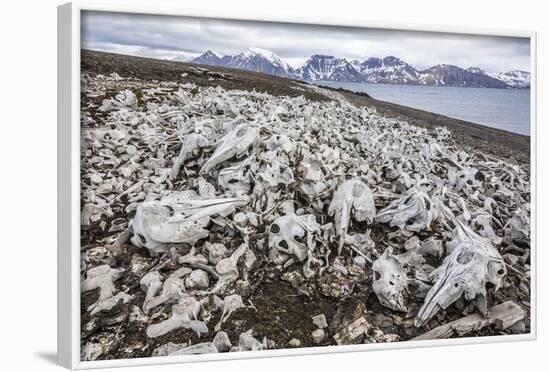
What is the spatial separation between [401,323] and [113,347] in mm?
1666

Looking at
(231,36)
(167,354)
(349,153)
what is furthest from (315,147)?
(167,354)

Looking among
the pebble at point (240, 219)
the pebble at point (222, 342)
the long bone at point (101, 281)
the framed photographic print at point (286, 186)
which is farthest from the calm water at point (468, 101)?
the long bone at point (101, 281)

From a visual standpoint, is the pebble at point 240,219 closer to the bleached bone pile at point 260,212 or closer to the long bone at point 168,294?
the bleached bone pile at point 260,212

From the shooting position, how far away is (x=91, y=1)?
13.1ft

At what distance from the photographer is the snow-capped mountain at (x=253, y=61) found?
14.1 feet

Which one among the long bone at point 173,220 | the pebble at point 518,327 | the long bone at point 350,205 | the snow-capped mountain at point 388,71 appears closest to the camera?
the long bone at point 173,220

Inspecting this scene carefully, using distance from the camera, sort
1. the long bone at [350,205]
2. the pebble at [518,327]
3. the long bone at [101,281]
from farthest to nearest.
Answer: the pebble at [518,327] → the long bone at [350,205] → the long bone at [101,281]

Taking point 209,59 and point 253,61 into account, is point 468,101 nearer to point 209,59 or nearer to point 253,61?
point 253,61

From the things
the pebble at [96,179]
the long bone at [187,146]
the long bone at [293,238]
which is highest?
the long bone at [187,146]

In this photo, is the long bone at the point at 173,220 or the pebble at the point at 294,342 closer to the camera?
the long bone at the point at 173,220

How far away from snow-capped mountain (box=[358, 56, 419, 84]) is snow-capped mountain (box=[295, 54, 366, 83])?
0.37 feet

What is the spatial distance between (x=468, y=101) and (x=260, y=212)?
5.30ft

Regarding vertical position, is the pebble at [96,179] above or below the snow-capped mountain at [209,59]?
below

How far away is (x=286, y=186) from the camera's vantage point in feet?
14.2
